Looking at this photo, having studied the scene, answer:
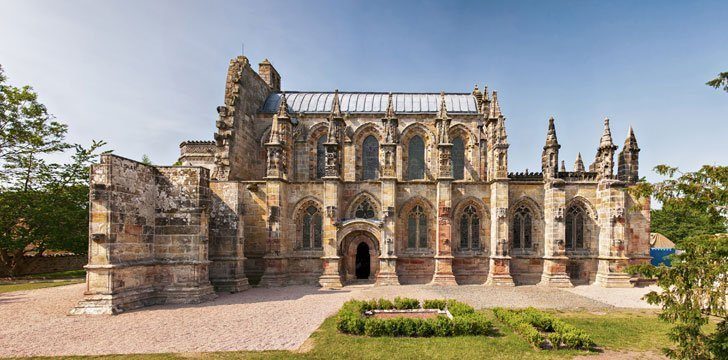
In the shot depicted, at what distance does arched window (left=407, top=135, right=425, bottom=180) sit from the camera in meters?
28.9

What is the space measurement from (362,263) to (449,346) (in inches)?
574

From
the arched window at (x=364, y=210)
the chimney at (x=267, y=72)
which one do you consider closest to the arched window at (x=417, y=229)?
the arched window at (x=364, y=210)

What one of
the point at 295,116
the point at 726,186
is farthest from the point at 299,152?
the point at 726,186

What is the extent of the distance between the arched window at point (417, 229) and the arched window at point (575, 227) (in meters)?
9.15

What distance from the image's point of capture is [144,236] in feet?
56.3

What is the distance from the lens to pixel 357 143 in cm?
2869

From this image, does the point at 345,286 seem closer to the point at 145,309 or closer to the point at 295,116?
the point at 145,309

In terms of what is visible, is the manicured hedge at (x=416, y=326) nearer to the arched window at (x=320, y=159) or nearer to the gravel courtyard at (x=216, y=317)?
the gravel courtyard at (x=216, y=317)

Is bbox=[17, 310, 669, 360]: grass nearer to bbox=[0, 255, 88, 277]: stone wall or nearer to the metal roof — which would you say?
the metal roof

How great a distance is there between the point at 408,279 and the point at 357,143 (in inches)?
433

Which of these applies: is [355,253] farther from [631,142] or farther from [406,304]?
[631,142]

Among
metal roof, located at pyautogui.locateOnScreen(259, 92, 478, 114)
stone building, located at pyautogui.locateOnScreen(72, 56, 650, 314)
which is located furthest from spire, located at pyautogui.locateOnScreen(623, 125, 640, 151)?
metal roof, located at pyautogui.locateOnScreen(259, 92, 478, 114)

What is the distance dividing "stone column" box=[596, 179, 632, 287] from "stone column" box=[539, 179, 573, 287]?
2213 millimetres

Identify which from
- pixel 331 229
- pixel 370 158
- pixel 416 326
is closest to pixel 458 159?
pixel 370 158
